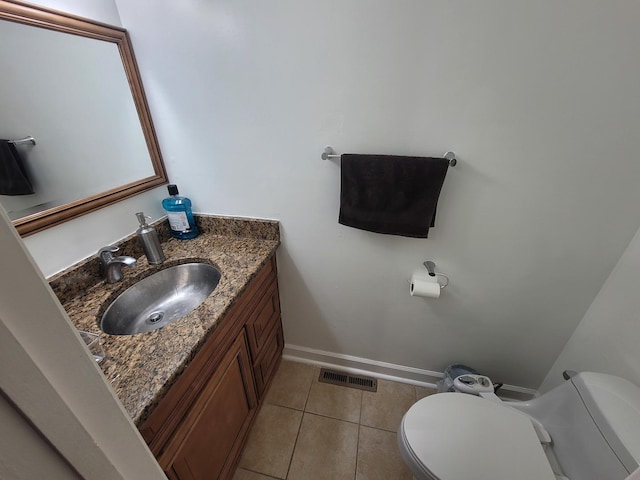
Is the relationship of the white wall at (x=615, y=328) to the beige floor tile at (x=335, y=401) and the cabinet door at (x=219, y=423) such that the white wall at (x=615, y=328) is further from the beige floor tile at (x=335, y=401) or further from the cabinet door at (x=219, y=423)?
the cabinet door at (x=219, y=423)

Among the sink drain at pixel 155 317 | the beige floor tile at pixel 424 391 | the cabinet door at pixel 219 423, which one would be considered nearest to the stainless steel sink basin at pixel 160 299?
the sink drain at pixel 155 317

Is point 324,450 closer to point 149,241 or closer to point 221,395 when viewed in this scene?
point 221,395

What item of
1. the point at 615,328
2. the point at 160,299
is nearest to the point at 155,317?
the point at 160,299

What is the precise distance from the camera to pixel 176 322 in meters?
0.85

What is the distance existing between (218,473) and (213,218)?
107 cm

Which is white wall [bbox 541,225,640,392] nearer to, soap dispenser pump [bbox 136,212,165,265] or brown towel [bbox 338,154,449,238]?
brown towel [bbox 338,154,449,238]

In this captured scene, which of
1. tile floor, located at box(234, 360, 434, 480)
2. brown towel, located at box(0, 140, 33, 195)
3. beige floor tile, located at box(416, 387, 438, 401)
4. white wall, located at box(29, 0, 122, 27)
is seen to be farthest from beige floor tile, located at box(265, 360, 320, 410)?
white wall, located at box(29, 0, 122, 27)

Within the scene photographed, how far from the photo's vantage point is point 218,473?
103 centimetres

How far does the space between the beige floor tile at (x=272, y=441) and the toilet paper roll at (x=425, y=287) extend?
945 mm

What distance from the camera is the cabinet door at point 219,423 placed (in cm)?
83

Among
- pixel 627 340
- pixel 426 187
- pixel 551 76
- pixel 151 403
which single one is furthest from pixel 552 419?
pixel 151 403

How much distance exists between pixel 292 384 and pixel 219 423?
65cm

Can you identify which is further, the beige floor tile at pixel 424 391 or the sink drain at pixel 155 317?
the beige floor tile at pixel 424 391

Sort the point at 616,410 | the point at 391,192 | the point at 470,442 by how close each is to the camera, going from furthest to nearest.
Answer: the point at 391,192 < the point at 470,442 < the point at 616,410
